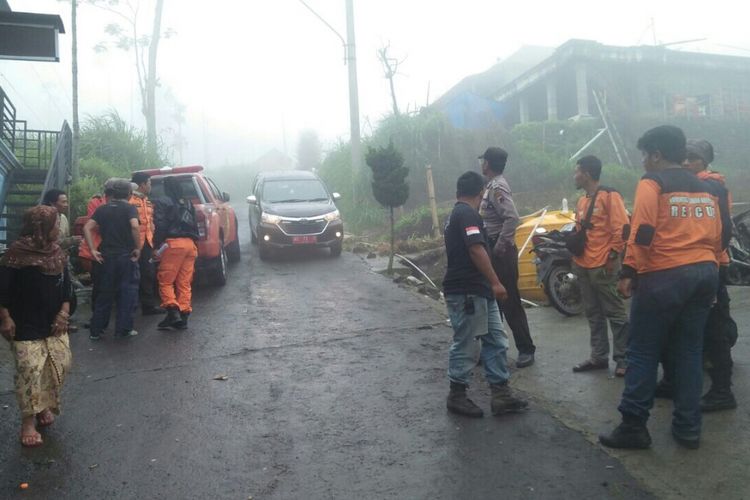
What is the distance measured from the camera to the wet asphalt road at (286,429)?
3.67m

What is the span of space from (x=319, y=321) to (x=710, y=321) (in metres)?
4.54

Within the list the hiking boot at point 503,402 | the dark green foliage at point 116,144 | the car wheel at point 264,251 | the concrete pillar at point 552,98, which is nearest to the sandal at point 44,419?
the hiking boot at point 503,402

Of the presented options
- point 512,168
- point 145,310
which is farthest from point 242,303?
point 512,168

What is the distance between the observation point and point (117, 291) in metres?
7.37

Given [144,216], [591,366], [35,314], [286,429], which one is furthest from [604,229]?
[144,216]

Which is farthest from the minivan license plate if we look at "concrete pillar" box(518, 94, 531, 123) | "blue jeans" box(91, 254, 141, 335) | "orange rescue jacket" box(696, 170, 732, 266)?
"concrete pillar" box(518, 94, 531, 123)

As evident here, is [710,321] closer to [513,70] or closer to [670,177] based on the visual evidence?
[670,177]

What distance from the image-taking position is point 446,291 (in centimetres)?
478

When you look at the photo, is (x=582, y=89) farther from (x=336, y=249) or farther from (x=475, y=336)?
(x=475, y=336)

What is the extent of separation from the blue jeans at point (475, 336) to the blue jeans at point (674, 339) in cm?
96

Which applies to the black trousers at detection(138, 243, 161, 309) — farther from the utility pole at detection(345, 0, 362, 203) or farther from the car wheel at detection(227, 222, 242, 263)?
the utility pole at detection(345, 0, 362, 203)

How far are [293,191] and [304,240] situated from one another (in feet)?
5.62

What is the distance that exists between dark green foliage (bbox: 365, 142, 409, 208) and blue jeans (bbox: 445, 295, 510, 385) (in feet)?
20.6

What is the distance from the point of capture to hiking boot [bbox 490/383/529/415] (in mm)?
4609
